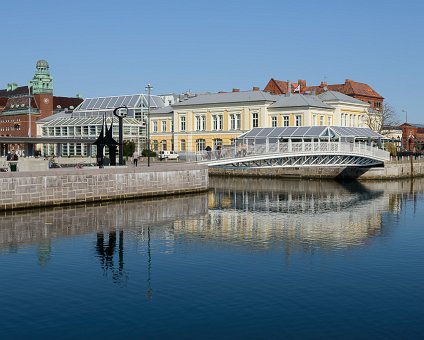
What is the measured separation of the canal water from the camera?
17797mm

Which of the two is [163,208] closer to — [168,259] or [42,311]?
[168,259]

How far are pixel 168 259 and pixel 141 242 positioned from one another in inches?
173

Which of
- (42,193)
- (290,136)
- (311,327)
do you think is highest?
(290,136)

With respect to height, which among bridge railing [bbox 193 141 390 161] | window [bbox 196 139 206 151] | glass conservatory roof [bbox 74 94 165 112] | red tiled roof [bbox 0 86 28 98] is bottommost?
bridge railing [bbox 193 141 390 161]

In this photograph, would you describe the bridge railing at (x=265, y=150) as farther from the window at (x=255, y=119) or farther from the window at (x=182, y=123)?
the window at (x=182, y=123)

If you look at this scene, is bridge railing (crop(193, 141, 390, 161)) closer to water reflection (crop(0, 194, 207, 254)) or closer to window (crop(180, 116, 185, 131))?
water reflection (crop(0, 194, 207, 254))

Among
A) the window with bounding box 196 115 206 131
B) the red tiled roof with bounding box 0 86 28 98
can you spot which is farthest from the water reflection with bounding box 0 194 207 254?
the red tiled roof with bounding box 0 86 28 98

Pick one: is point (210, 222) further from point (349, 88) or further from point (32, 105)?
point (32, 105)

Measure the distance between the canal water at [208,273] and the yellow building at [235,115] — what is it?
129 feet

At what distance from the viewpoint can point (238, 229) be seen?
35031 mm

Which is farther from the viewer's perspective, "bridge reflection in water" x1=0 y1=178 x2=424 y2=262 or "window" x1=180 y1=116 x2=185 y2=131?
"window" x1=180 y1=116 x2=185 y2=131

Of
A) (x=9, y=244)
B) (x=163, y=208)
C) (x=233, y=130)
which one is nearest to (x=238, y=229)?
(x=163, y=208)

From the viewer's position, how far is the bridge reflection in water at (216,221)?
30672mm

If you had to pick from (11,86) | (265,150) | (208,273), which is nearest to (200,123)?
(265,150)
